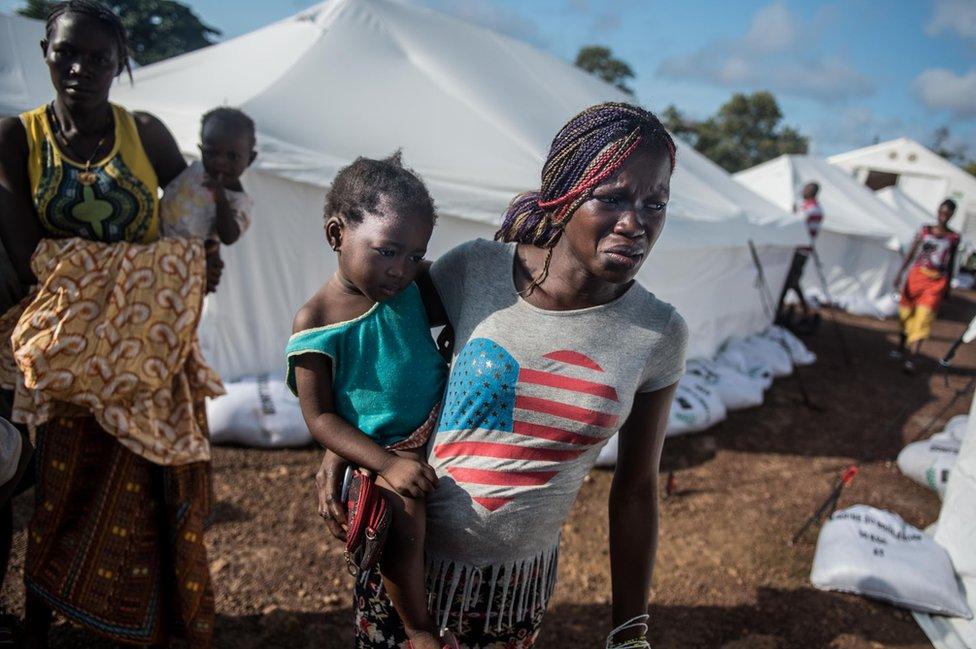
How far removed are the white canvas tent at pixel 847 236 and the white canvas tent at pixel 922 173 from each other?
10.5 meters

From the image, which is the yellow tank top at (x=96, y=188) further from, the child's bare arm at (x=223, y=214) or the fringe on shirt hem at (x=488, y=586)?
the fringe on shirt hem at (x=488, y=586)

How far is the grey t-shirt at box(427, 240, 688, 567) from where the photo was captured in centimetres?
106

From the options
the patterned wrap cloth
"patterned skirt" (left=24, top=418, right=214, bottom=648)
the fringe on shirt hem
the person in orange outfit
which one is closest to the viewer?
the fringe on shirt hem

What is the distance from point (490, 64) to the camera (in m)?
5.47

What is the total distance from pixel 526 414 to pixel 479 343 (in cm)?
16

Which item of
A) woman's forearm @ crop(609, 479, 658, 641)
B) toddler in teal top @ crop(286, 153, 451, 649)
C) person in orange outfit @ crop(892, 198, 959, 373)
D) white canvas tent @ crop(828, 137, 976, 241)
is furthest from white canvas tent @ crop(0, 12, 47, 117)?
white canvas tent @ crop(828, 137, 976, 241)

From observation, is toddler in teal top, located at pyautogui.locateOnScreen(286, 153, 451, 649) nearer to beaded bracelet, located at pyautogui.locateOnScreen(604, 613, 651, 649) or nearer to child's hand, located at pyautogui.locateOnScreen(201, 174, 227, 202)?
beaded bracelet, located at pyautogui.locateOnScreen(604, 613, 651, 649)

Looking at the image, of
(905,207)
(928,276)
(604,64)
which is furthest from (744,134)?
(928,276)

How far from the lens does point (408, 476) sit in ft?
3.37

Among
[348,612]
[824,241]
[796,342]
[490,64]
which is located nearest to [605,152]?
[348,612]

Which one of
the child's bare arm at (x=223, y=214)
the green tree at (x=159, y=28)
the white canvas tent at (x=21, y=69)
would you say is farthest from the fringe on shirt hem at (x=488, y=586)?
the green tree at (x=159, y=28)

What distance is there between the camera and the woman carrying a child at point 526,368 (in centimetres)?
102

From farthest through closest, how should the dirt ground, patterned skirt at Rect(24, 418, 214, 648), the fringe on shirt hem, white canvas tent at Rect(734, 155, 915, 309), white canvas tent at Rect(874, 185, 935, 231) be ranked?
white canvas tent at Rect(874, 185, 935, 231) → white canvas tent at Rect(734, 155, 915, 309) → the dirt ground → patterned skirt at Rect(24, 418, 214, 648) → the fringe on shirt hem

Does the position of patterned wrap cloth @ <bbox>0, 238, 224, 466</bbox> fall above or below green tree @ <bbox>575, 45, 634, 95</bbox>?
below
